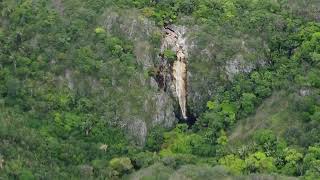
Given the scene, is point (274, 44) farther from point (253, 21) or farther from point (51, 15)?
point (51, 15)

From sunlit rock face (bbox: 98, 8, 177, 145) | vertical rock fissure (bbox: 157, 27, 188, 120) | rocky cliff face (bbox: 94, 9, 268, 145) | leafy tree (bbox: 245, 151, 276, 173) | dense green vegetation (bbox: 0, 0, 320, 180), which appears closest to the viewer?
leafy tree (bbox: 245, 151, 276, 173)

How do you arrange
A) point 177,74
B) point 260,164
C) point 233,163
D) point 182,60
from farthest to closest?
point 182,60 < point 177,74 < point 233,163 < point 260,164

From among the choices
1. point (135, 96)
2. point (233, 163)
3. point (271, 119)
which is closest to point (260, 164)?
point (233, 163)

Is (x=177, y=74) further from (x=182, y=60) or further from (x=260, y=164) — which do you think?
(x=260, y=164)

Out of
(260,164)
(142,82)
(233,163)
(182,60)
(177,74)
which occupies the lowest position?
(233,163)

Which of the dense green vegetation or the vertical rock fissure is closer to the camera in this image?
the dense green vegetation

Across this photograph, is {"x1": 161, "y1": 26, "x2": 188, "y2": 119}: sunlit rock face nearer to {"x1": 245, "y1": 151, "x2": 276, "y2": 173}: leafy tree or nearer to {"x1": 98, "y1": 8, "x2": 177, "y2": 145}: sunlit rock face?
{"x1": 98, "y1": 8, "x2": 177, "y2": 145}: sunlit rock face

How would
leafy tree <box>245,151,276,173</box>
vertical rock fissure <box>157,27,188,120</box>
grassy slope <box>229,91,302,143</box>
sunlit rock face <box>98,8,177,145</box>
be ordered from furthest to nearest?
vertical rock fissure <box>157,27,188,120</box> → sunlit rock face <box>98,8,177,145</box> → grassy slope <box>229,91,302,143</box> → leafy tree <box>245,151,276,173</box>

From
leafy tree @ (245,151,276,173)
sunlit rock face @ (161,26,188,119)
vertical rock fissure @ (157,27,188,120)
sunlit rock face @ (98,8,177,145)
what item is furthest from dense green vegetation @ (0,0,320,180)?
vertical rock fissure @ (157,27,188,120)

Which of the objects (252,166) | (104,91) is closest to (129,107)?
(104,91)
